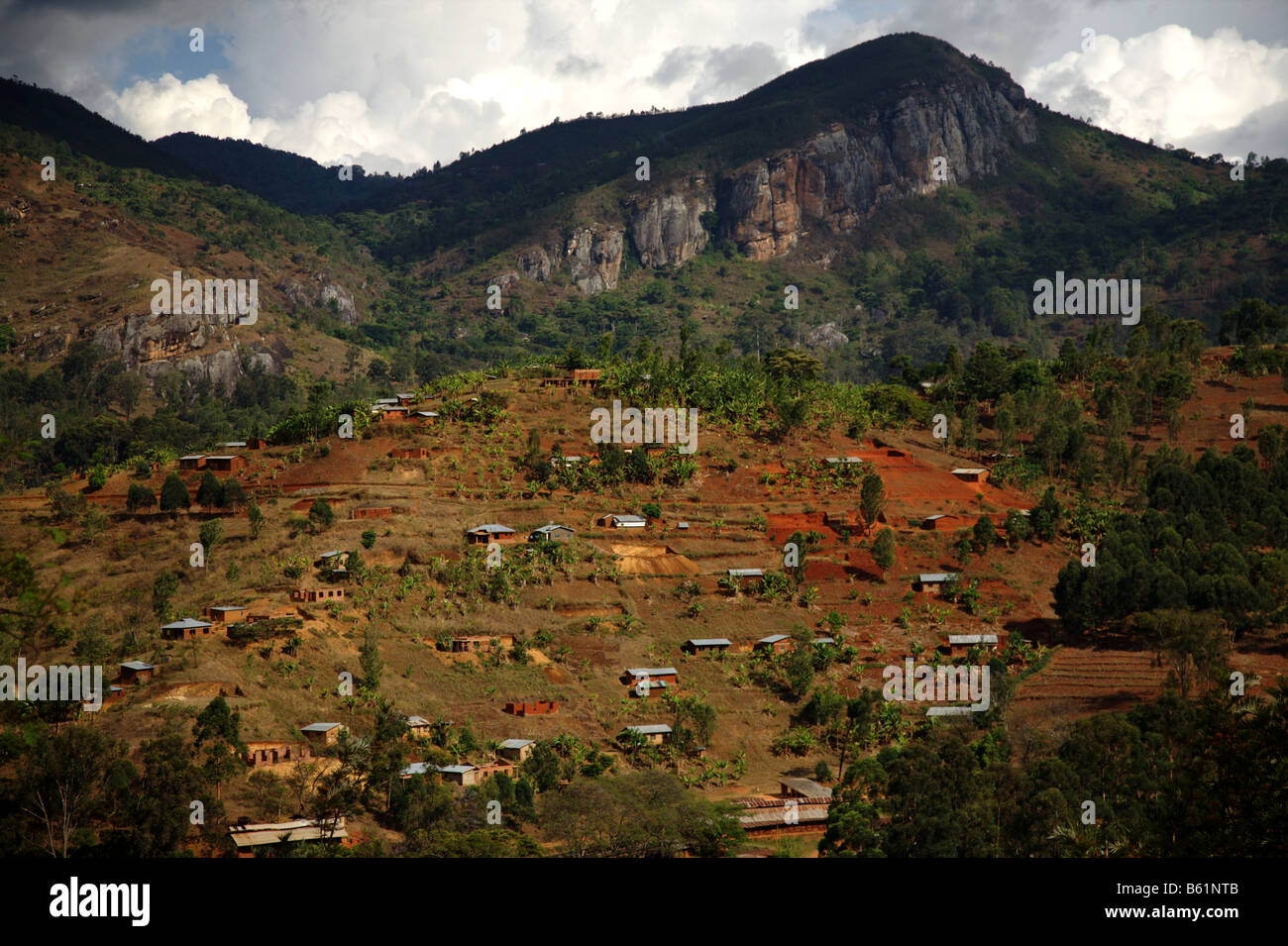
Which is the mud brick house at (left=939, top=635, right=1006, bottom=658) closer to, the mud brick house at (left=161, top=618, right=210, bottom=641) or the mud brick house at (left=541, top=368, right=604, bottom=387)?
the mud brick house at (left=161, top=618, right=210, bottom=641)

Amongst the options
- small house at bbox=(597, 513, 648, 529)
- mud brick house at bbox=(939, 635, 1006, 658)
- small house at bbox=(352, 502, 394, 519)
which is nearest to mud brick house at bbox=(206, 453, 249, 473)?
small house at bbox=(352, 502, 394, 519)

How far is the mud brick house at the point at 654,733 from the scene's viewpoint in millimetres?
44219

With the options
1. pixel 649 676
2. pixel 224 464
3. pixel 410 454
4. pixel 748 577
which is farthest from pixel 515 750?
pixel 224 464

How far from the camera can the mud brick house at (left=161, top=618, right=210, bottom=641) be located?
1773 inches

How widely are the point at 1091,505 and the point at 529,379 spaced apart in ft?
124

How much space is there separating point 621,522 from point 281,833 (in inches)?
1258

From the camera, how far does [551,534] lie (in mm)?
59625

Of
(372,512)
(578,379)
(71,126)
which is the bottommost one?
(372,512)

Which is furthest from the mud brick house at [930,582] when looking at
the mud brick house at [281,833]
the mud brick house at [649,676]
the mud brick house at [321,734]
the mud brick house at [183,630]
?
the mud brick house at [281,833]

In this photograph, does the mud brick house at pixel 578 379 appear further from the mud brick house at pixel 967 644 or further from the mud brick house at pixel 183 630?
the mud brick house at pixel 183 630

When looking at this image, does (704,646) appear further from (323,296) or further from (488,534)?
(323,296)

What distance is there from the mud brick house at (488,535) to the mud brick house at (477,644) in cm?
850

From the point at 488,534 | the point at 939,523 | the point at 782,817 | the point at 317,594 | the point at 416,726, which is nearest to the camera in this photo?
the point at 782,817
